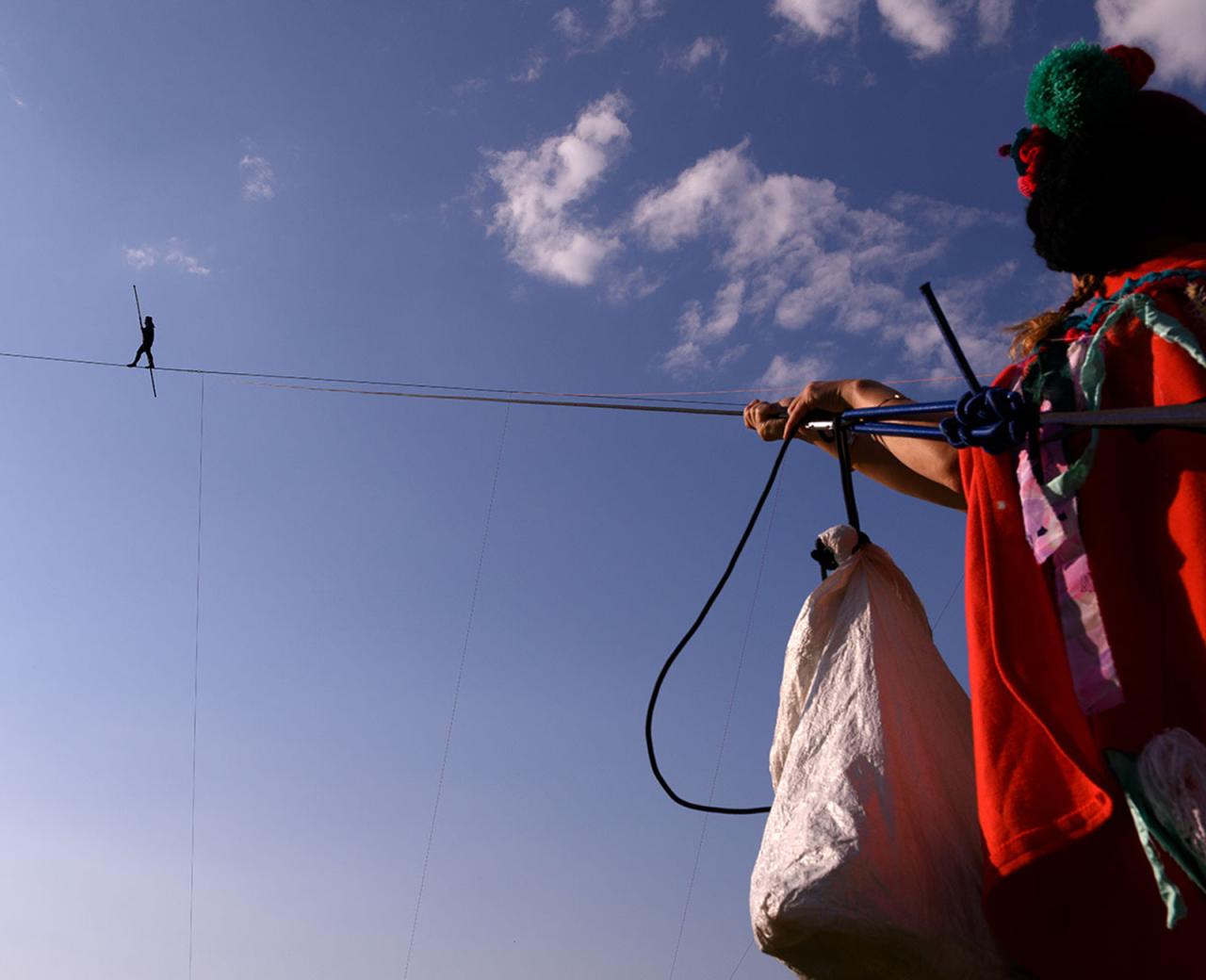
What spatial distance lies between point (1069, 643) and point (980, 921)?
306 millimetres

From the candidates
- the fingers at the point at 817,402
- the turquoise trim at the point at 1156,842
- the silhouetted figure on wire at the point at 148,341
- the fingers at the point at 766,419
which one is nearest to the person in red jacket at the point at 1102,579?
the turquoise trim at the point at 1156,842

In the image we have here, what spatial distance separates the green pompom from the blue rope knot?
0.40m

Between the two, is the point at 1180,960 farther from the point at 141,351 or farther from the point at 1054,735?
the point at 141,351

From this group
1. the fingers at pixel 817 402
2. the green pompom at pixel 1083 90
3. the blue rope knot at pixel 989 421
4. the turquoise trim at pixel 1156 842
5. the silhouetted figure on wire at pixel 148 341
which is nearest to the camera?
the turquoise trim at pixel 1156 842

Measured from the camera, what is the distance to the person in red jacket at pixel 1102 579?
3.55ft

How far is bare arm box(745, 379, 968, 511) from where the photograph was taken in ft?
4.82

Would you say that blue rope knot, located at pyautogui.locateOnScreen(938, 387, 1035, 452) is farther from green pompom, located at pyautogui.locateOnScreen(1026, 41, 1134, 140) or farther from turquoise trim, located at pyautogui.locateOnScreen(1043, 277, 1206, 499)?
green pompom, located at pyautogui.locateOnScreen(1026, 41, 1134, 140)

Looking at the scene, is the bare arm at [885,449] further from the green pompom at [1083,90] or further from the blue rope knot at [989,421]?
the green pompom at [1083,90]

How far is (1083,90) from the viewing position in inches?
54.0

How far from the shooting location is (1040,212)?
145 centimetres

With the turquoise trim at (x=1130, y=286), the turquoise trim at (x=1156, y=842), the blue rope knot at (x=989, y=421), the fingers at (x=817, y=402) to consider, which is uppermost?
the turquoise trim at (x=1130, y=286)

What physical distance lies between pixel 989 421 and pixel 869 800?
46 cm

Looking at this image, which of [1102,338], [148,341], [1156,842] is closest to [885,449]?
[1102,338]

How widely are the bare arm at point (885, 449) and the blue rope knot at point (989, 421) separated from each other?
5.2 inches
